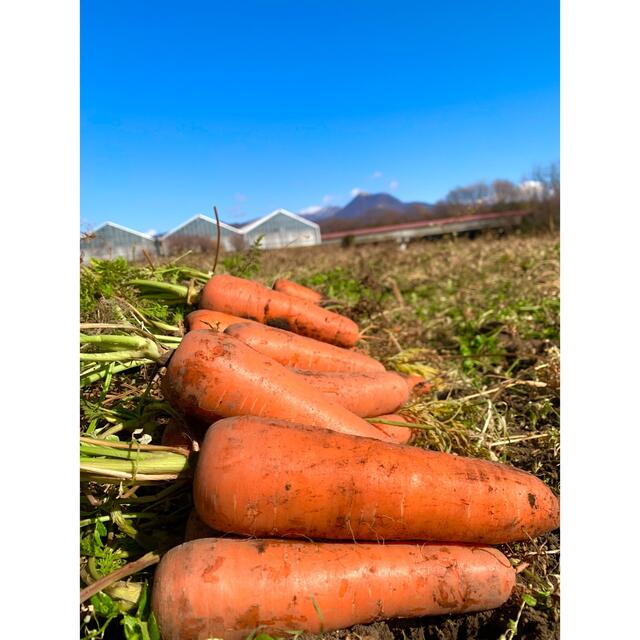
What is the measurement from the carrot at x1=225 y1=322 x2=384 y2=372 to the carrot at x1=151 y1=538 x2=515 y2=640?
133 cm

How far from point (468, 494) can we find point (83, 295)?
2741mm

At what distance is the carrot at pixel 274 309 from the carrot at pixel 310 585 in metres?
2.04

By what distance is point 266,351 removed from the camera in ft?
10.2

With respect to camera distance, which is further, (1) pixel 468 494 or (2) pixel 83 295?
(2) pixel 83 295

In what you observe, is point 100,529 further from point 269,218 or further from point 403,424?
point 269,218

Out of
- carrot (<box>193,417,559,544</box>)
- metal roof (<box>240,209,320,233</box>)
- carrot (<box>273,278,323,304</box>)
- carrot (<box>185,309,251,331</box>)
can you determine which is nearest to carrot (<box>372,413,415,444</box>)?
carrot (<box>193,417,559,544</box>)

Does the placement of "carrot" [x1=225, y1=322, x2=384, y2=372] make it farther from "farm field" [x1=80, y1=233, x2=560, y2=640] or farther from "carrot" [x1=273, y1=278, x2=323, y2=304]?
"carrot" [x1=273, y1=278, x2=323, y2=304]

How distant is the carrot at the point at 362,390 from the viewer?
2899 mm

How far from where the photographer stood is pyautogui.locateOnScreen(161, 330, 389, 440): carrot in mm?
2287

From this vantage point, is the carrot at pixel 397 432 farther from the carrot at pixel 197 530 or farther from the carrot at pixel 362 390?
the carrot at pixel 197 530

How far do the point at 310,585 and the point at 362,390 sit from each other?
131 centimetres

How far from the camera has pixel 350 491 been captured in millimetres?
2045
